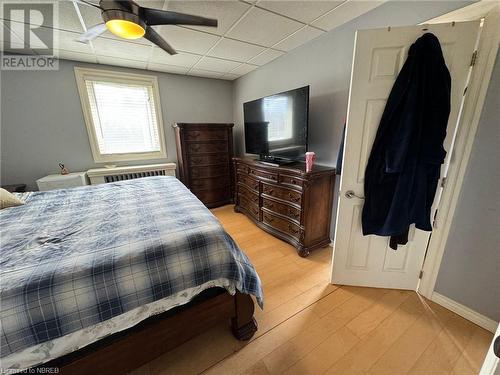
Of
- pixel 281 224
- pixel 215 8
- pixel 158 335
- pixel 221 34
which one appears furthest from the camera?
pixel 281 224

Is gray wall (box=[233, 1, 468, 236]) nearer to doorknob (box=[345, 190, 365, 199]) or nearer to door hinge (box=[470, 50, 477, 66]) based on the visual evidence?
door hinge (box=[470, 50, 477, 66])

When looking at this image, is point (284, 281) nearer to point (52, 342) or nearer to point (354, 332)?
point (354, 332)

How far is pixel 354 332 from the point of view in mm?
1356

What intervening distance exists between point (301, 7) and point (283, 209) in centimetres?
193

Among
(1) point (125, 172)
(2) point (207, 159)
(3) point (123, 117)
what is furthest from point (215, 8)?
(1) point (125, 172)

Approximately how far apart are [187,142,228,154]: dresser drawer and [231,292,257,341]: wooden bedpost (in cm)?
260

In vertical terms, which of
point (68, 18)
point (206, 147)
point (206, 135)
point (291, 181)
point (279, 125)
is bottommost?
point (291, 181)

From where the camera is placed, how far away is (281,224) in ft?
7.94

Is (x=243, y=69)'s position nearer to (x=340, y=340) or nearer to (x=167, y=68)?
(x=167, y=68)

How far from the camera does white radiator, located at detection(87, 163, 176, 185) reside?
114 inches

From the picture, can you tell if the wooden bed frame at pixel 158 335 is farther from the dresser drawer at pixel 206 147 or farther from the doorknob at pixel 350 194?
the dresser drawer at pixel 206 147

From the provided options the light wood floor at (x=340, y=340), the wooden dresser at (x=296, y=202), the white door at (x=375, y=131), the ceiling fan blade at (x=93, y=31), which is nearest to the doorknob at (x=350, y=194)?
the white door at (x=375, y=131)

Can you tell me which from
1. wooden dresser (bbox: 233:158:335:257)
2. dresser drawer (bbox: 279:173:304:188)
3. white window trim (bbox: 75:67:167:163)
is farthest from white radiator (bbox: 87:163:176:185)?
dresser drawer (bbox: 279:173:304:188)

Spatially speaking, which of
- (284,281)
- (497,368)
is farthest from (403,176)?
(284,281)
